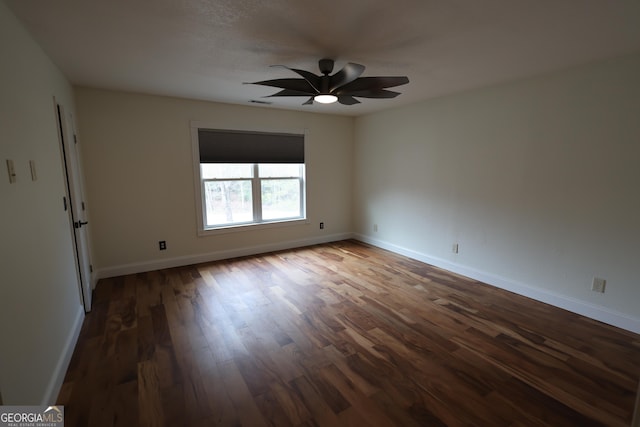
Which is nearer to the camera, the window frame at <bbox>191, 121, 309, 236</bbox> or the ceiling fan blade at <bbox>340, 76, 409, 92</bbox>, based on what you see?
the ceiling fan blade at <bbox>340, 76, 409, 92</bbox>

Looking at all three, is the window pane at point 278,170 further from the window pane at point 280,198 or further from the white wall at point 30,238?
the white wall at point 30,238

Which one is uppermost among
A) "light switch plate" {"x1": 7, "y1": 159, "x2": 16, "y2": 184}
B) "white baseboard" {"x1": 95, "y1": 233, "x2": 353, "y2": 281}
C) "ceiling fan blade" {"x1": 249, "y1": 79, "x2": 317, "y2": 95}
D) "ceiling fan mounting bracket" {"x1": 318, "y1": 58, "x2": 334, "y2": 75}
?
"ceiling fan mounting bracket" {"x1": 318, "y1": 58, "x2": 334, "y2": 75}

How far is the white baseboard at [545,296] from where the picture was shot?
2641 millimetres

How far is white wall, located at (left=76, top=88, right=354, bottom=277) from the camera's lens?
3.61 metres

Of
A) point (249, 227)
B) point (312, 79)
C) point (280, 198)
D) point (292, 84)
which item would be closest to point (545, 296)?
point (312, 79)

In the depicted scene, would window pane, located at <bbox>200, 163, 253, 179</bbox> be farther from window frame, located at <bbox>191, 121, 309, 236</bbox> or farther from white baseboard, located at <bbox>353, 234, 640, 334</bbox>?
white baseboard, located at <bbox>353, 234, 640, 334</bbox>

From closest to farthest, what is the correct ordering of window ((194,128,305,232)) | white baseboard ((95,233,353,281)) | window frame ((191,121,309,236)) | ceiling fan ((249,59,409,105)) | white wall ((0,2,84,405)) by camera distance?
1. white wall ((0,2,84,405))
2. ceiling fan ((249,59,409,105))
3. white baseboard ((95,233,353,281))
4. window frame ((191,121,309,236))
5. window ((194,128,305,232))

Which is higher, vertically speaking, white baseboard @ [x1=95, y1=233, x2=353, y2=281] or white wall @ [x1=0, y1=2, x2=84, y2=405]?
white wall @ [x1=0, y1=2, x2=84, y2=405]

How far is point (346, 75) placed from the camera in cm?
222

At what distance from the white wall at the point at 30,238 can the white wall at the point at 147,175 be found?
1179 millimetres

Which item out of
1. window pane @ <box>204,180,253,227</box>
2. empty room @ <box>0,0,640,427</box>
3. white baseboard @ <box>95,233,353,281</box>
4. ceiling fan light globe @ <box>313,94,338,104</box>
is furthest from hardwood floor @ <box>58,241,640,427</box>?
ceiling fan light globe @ <box>313,94,338,104</box>

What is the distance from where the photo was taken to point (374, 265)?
4.27 m

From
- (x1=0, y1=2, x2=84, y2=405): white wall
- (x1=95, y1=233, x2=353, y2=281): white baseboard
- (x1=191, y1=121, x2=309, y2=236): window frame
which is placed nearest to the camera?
(x1=0, y1=2, x2=84, y2=405): white wall

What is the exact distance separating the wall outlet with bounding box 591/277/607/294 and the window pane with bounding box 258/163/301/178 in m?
3.99
